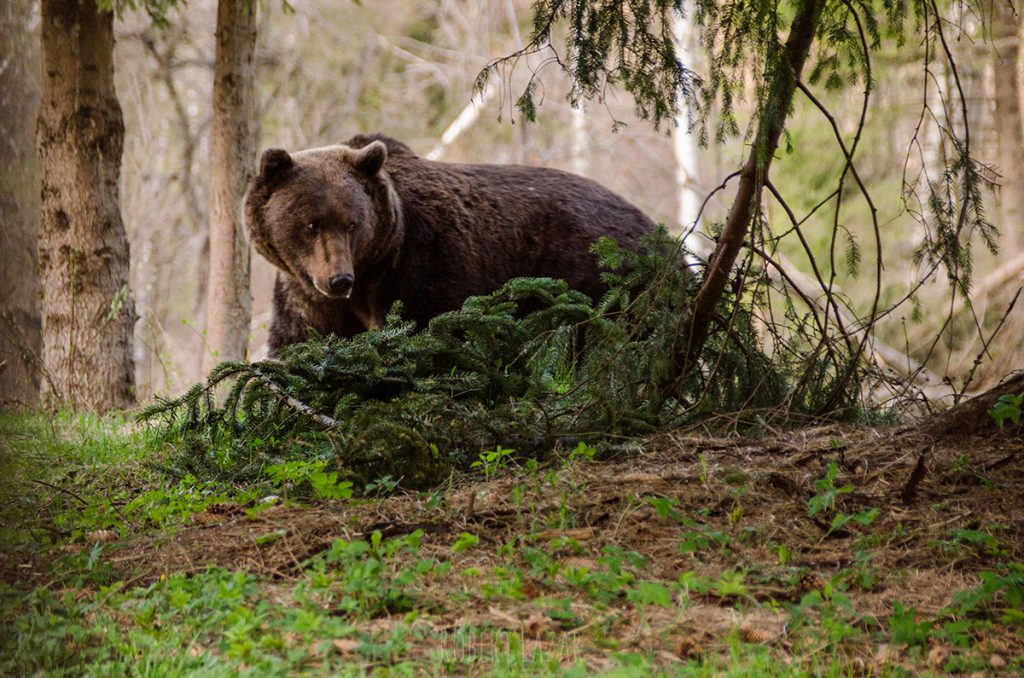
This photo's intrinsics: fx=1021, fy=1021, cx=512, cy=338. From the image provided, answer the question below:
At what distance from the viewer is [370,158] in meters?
7.62

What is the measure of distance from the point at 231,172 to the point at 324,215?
213cm

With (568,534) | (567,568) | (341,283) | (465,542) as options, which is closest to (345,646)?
(465,542)

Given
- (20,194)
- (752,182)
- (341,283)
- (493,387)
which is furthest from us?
(20,194)

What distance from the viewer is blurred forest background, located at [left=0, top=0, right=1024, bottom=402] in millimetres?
15148

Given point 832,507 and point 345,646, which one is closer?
point 345,646

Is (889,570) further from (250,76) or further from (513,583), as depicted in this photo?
(250,76)

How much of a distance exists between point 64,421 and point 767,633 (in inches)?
202

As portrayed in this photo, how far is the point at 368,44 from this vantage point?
73.8ft

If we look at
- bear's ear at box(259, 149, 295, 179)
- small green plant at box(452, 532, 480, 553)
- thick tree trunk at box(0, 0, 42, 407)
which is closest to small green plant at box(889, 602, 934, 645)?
small green plant at box(452, 532, 480, 553)

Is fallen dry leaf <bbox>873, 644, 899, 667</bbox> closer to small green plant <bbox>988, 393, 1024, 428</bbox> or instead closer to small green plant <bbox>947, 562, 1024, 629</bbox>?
small green plant <bbox>947, 562, 1024, 629</bbox>

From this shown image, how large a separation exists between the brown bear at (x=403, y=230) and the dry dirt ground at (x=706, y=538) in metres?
3.00

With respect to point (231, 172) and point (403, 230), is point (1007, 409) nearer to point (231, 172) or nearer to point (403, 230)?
point (403, 230)

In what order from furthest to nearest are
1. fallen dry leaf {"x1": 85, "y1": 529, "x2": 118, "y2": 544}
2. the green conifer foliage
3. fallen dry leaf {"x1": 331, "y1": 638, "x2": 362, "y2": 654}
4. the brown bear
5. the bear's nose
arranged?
1. the brown bear
2. the bear's nose
3. the green conifer foliage
4. fallen dry leaf {"x1": 85, "y1": 529, "x2": 118, "y2": 544}
5. fallen dry leaf {"x1": 331, "y1": 638, "x2": 362, "y2": 654}

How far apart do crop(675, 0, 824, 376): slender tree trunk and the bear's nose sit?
2.47m
